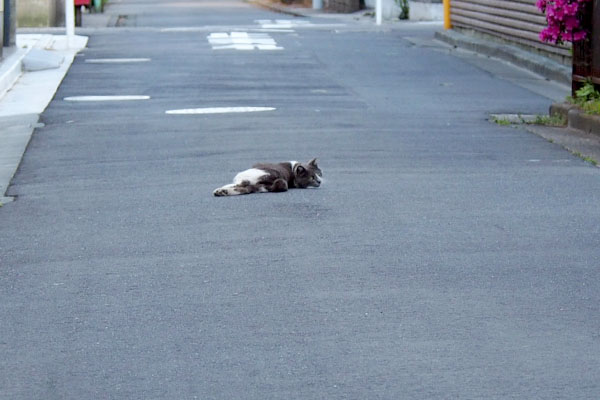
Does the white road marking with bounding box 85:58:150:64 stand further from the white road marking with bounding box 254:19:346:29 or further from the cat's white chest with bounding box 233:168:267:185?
the cat's white chest with bounding box 233:168:267:185

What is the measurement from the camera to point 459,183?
10.5 m

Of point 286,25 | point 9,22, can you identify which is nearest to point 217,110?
point 9,22

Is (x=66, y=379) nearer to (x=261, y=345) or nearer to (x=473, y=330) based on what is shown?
(x=261, y=345)

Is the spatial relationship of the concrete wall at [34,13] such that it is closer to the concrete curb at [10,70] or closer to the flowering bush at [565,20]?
the concrete curb at [10,70]

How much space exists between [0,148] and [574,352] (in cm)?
814

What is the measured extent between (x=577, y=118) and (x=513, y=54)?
882 cm

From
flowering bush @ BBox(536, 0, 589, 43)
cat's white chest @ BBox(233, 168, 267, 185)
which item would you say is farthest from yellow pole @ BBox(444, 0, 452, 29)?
cat's white chest @ BBox(233, 168, 267, 185)

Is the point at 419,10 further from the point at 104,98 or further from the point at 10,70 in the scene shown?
the point at 104,98

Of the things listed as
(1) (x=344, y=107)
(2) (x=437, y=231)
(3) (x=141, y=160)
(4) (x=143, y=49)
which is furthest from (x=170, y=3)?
(2) (x=437, y=231)

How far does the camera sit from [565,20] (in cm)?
1457

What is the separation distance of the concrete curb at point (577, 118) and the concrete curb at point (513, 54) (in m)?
4.54

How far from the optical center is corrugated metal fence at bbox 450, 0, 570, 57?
73.2 ft

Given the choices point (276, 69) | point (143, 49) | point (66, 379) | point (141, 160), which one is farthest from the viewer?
point (143, 49)

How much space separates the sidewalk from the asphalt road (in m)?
0.28
